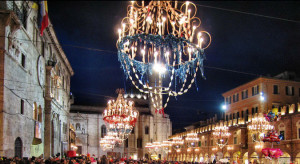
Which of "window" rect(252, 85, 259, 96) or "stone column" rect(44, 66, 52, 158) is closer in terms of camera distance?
"stone column" rect(44, 66, 52, 158)

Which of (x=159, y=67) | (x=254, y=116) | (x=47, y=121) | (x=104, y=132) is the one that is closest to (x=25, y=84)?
(x=47, y=121)

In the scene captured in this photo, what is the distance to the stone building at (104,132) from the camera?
63.4 m

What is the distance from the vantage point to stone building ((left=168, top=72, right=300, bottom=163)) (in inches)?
1261

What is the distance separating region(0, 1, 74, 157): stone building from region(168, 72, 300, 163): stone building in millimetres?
19477

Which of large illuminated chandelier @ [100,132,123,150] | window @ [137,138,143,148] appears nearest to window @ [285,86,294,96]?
large illuminated chandelier @ [100,132,123,150]

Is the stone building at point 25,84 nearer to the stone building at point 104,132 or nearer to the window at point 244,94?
the window at point 244,94

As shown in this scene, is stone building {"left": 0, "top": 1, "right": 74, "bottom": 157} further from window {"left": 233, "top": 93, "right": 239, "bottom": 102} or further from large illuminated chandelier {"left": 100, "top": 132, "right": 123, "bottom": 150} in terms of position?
window {"left": 233, "top": 93, "right": 239, "bottom": 102}

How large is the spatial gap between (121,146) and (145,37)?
53.4 m

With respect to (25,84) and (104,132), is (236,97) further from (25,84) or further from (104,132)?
(25,84)

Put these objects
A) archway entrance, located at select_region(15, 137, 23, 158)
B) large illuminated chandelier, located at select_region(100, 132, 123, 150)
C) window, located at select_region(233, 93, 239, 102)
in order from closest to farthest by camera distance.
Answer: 1. archway entrance, located at select_region(15, 137, 23, 158)
2. large illuminated chandelier, located at select_region(100, 132, 123, 150)
3. window, located at select_region(233, 93, 239, 102)

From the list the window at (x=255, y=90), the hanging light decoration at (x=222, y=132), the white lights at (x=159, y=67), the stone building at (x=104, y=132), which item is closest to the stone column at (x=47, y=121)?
the white lights at (x=159, y=67)

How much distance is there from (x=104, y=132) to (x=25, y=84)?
45411 mm

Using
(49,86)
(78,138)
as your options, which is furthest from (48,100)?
(78,138)

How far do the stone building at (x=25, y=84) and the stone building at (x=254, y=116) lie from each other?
63.9ft
